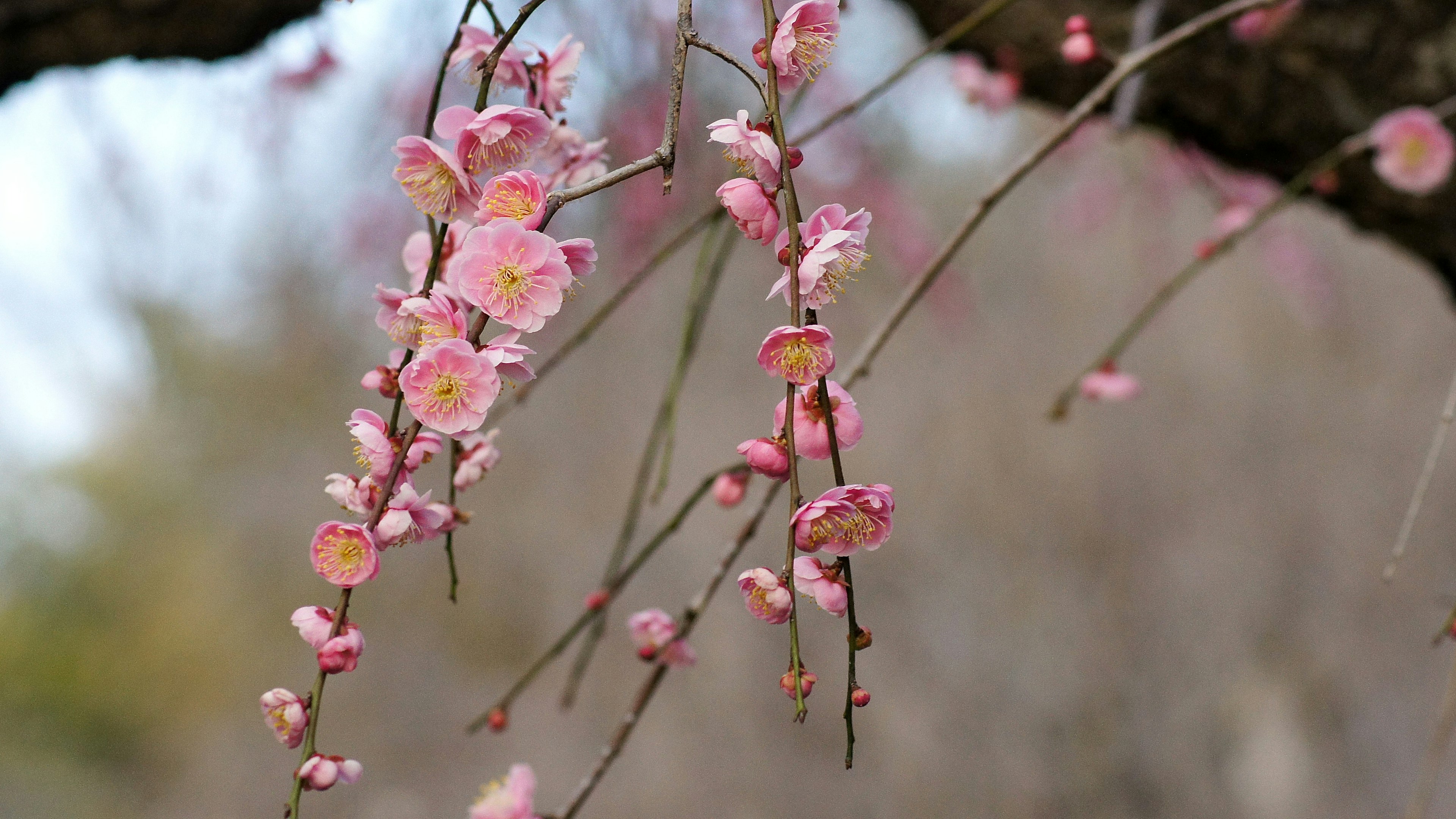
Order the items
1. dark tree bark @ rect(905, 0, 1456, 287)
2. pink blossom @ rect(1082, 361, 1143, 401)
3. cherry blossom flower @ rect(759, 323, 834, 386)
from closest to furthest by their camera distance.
Answer: cherry blossom flower @ rect(759, 323, 834, 386) < pink blossom @ rect(1082, 361, 1143, 401) < dark tree bark @ rect(905, 0, 1456, 287)

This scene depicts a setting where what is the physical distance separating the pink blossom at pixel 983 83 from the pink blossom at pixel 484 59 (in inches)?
33.0

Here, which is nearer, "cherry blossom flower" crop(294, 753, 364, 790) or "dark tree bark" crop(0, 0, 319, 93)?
"cherry blossom flower" crop(294, 753, 364, 790)

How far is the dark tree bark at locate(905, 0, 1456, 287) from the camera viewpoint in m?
1.07

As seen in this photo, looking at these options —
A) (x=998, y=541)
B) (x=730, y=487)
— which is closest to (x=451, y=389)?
(x=730, y=487)

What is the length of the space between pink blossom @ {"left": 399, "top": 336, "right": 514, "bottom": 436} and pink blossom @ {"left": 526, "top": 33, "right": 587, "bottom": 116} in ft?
0.55

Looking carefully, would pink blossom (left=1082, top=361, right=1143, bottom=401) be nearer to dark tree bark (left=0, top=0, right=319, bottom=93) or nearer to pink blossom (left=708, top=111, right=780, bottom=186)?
pink blossom (left=708, top=111, right=780, bottom=186)

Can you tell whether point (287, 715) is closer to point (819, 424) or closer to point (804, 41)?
point (819, 424)

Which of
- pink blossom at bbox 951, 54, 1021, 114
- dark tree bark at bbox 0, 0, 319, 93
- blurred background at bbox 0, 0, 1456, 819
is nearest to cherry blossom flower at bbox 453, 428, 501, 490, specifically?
dark tree bark at bbox 0, 0, 319, 93

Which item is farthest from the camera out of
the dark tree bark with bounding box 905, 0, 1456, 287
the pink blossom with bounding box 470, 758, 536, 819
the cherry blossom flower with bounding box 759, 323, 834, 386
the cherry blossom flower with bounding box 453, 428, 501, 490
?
the dark tree bark with bounding box 905, 0, 1456, 287

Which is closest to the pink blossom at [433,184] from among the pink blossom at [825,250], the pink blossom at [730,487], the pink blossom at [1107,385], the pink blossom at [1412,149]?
the pink blossom at [825,250]

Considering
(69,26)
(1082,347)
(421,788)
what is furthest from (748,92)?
(421,788)

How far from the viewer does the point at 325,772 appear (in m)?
0.37

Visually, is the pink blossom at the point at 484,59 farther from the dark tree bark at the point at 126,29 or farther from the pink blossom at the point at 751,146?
the dark tree bark at the point at 126,29

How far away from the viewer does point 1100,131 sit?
2357 millimetres
